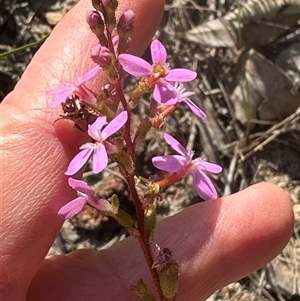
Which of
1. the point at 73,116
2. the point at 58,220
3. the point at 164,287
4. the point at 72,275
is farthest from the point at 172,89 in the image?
the point at 72,275

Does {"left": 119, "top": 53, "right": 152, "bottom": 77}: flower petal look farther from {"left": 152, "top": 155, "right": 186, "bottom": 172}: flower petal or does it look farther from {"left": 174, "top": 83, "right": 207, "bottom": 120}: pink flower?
{"left": 152, "top": 155, "right": 186, "bottom": 172}: flower petal

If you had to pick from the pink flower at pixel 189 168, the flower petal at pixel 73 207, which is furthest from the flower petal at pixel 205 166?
the flower petal at pixel 73 207

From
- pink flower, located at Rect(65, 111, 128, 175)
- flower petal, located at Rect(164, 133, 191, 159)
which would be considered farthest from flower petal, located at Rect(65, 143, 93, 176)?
flower petal, located at Rect(164, 133, 191, 159)

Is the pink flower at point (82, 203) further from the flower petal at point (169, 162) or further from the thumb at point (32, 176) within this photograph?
the thumb at point (32, 176)

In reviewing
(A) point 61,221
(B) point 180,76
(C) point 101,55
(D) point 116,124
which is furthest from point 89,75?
(A) point 61,221

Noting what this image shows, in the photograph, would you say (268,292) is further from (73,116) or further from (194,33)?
(73,116)
